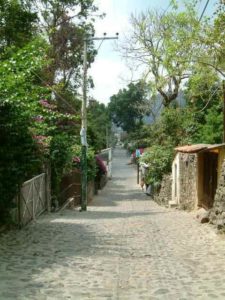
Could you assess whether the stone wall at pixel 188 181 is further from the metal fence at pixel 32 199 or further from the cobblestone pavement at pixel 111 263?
the cobblestone pavement at pixel 111 263

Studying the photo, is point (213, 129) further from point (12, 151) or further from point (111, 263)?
point (111, 263)

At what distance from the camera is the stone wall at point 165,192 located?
2642 centimetres

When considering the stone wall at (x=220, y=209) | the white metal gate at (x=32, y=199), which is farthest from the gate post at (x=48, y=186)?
the stone wall at (x=220, y=209)

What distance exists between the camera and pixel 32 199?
1555 cm

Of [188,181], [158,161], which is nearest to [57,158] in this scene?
[188,181]

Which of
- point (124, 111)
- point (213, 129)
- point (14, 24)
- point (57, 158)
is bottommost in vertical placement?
point (57, 158)

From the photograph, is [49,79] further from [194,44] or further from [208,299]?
[208,299]

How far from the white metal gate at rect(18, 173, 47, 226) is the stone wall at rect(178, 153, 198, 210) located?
6.05 meters

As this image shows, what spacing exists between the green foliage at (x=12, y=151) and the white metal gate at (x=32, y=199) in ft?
5.61

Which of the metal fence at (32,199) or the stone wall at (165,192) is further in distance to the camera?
the stone wall at (165,192)

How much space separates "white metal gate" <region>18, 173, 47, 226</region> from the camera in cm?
1363

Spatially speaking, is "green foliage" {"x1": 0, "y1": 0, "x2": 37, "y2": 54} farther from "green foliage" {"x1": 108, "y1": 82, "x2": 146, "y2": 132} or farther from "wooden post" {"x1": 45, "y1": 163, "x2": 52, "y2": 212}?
"green foliage" {"x1": 108, "y1": 82, "x2": 146, "y2": 132}

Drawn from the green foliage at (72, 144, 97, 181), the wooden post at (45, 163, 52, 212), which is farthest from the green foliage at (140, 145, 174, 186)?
the wooden post at (45, 163, 52, 212)

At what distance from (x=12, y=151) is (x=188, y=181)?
37.5 feet
